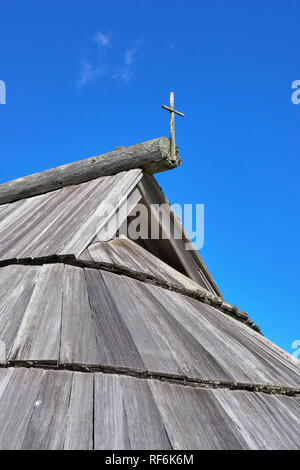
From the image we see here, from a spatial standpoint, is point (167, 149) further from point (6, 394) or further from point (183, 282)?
point (6, 394)

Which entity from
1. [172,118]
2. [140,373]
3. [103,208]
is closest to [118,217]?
[103,208]

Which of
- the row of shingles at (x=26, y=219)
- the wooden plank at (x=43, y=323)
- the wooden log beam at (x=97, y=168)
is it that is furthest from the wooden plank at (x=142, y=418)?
the wooden log beam at (x=97, y=168)

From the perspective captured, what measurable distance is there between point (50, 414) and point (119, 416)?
0.90ft

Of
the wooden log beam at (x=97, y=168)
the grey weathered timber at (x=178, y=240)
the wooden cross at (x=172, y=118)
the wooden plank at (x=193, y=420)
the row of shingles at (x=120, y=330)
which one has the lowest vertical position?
the wooden plank at (x=193, y=420)

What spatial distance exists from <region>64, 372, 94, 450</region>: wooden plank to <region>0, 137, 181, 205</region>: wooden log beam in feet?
9.10

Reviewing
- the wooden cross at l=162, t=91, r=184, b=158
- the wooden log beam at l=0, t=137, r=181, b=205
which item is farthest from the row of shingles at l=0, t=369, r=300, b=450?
the wooden cross at l=162, t=91, r=184, b=158

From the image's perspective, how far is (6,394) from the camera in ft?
6.40

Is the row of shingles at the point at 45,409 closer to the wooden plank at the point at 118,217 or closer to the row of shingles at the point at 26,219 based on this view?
the row of shingles at the point at 26,219

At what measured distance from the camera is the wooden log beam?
4.50 m

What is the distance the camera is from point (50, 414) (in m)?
1.85

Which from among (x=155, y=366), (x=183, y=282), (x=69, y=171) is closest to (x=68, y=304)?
(x=155, y=366)

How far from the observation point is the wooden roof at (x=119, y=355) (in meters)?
1.89

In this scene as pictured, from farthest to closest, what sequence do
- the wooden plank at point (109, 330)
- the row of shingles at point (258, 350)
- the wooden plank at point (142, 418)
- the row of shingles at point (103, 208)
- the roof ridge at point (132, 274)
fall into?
1. the row of shingles at point (103, 208)
2. the roof ridge at point (132, 274)
3. the row of shingles at point (258, 350)
4. the wooden plank at point (109, 330)
5. the wooden plank at point (142, 418)

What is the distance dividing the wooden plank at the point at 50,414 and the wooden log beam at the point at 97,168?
9.15 ft
